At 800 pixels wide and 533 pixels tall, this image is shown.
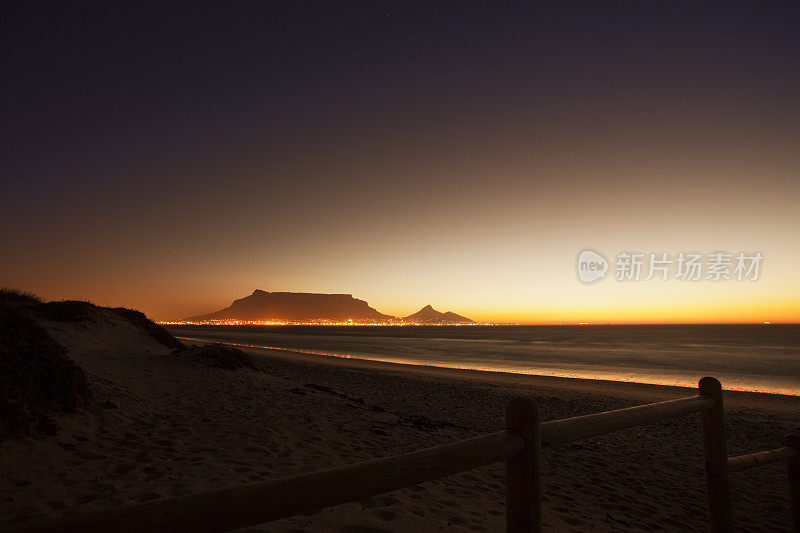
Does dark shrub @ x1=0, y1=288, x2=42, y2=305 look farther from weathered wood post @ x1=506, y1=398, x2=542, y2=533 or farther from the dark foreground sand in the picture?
weathered wood post @ x1=506, y1=398, x2=542, y2=533

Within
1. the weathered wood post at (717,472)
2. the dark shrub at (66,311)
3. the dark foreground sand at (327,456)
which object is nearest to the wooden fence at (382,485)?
the weathered wood post at (717,472)

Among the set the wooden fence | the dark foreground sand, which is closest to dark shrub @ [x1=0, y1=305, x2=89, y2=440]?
the dark foreground sand

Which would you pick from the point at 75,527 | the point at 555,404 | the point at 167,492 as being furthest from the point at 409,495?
the point at 555,404

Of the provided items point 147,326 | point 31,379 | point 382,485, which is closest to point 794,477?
point 382,485

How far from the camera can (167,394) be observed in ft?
31.3

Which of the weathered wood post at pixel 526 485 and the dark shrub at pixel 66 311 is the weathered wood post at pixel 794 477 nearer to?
the weathered wood post at pixel 526 485

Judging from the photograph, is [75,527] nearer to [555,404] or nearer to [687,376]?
[555,404]

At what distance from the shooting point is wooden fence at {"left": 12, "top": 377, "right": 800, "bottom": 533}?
1.38 m

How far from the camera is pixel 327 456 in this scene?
6.48 m

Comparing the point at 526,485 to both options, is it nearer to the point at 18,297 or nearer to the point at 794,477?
the point at 794,477

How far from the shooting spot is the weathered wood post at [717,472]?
388 centimetres

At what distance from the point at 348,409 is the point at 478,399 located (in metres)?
5.58

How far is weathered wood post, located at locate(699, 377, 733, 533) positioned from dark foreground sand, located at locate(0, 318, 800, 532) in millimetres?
1335

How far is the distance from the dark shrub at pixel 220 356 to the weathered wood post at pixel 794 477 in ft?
43.6
